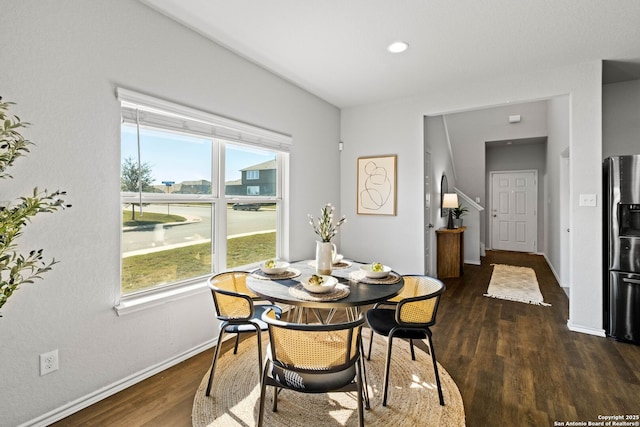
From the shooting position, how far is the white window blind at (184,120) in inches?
86.5

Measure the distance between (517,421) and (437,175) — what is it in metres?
4.24

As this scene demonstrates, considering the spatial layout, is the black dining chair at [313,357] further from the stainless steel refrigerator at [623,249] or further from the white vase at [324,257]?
the stainless steel refrigerator at [623,249]

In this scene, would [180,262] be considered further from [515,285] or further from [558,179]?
[558,179]

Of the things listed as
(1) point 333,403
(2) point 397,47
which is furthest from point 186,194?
(2) point 397,47

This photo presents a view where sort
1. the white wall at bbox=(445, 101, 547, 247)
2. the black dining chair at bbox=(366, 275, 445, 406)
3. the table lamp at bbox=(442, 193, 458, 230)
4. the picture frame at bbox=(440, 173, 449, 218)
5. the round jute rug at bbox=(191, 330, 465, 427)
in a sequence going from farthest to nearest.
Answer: the white wall at bbox=(445, 101, 547, 247)
the picture frame at bbox=(440, 173, 449, 218)
the table lamp at bbox=(442, 193, 458, 230)
the black dining chair at bbox=(366, 275, 445, 406)
the round jute rug at bbox=(191, 330, 465, 427)

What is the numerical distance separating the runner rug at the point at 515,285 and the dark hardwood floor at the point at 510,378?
1.83 ft

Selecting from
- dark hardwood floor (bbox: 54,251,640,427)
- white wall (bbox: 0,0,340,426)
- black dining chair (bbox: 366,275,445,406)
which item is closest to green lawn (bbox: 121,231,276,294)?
white wall (bbox: 0,0,340,426)

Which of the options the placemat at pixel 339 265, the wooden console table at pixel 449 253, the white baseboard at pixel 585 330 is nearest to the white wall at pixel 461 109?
the white baseboard at pixel 585 330

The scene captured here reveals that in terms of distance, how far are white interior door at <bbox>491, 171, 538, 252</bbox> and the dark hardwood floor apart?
15.2 ft

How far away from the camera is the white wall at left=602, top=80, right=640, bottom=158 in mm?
3562

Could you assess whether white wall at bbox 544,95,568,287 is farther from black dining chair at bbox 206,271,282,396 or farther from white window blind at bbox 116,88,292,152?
black dining chair at bbox 206,271,282,396

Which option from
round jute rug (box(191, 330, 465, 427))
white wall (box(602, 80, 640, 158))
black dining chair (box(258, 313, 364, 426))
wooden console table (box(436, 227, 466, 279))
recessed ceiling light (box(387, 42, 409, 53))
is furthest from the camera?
wooden console table (box(436, 227, 466, 279))

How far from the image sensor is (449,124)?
694 centimetres

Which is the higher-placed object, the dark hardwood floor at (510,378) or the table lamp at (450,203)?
the table lamp at (450,203)
